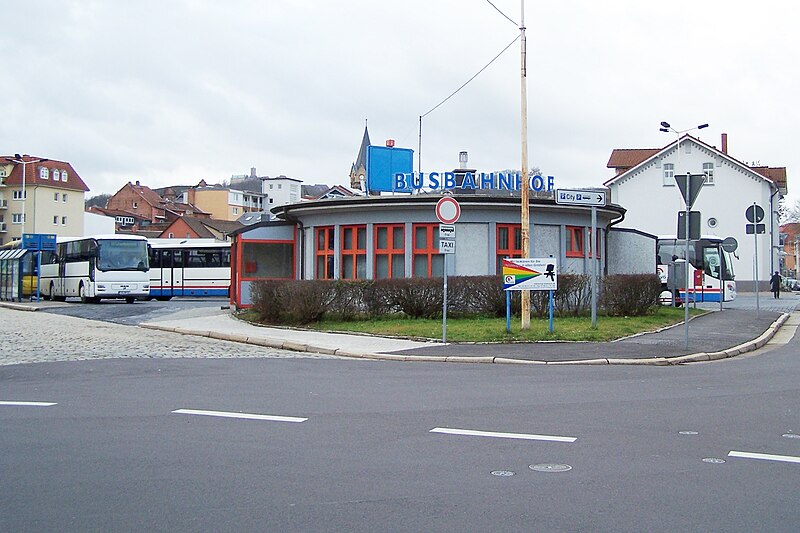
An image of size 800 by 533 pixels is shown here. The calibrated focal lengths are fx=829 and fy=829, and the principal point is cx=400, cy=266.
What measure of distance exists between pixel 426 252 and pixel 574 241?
5.18 m

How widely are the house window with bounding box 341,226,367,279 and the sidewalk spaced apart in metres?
4.25

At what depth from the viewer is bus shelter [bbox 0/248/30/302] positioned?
41156mm

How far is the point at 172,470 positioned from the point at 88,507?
43.5 inches

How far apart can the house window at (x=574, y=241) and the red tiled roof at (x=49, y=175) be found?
273 feet

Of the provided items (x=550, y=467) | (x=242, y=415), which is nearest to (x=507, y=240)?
(x=242, y=415)

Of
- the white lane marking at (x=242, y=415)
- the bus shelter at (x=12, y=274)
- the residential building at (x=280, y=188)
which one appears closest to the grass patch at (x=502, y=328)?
the white lane marking at (x=242, y=415)

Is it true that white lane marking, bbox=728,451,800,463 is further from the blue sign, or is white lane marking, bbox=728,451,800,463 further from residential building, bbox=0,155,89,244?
residential building, bbox=0,155,89,244

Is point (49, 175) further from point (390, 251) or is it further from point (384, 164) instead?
point (390, 251)

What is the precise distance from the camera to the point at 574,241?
27.1 metres

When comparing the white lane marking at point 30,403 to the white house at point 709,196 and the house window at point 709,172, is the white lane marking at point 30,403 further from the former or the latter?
the house window at point 709,172

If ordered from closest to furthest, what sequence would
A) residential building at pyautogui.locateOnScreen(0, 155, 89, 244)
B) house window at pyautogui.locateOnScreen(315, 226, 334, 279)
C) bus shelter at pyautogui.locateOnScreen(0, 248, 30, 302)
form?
house window at pyautogui.locateOnScreen(315, 226, 334, 279), bus shelter at pyautogui.locateOnScreen(0, 248, 30, 302), residential building at pyautogui.locateOnScreen(0, 155, 89, 244)

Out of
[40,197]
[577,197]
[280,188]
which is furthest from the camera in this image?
[280,188]

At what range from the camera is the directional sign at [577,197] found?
19328 mm

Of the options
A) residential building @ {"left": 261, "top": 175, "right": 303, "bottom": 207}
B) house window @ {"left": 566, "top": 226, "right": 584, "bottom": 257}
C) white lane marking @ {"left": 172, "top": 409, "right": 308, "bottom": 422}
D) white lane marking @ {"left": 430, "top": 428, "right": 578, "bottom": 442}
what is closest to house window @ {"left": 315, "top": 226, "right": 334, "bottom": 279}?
house window @ {"left": 566, "top": 226, "right": 584, "bottom": 257}
